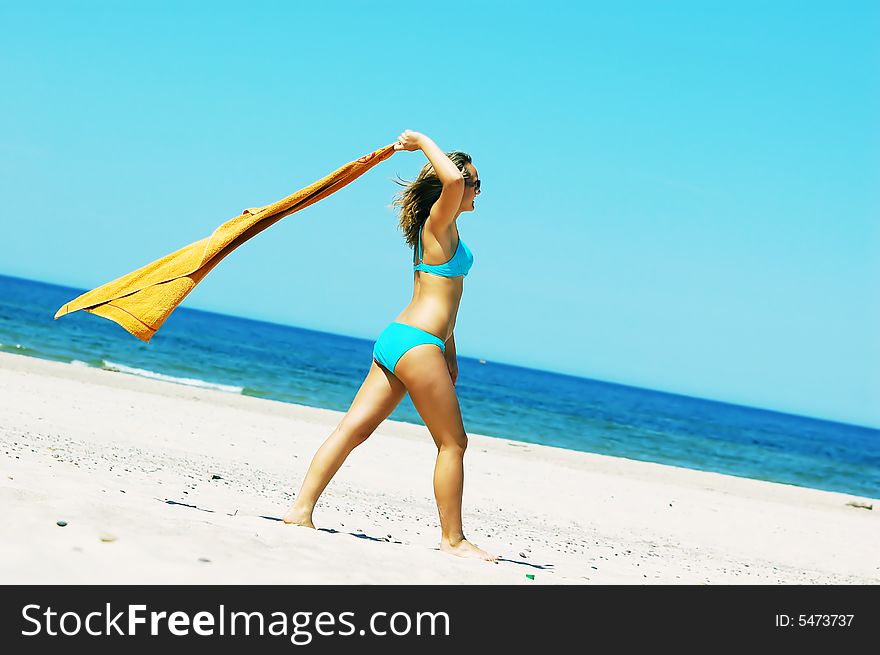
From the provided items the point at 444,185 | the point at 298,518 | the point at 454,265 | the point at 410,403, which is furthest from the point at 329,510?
the point at 410,403

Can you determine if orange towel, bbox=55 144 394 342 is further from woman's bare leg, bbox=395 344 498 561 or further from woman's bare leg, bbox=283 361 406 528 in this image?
woman's bare leg, bbox=395 344 498 561

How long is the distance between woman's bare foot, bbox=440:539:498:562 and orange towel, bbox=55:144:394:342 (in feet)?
6.83

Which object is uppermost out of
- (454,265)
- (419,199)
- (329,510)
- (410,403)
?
(419,199)

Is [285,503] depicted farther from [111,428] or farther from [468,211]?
[111,428]

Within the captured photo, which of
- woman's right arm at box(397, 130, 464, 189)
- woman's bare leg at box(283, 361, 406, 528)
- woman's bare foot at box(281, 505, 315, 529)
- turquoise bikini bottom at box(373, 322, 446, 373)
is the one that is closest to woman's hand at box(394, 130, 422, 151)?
woman's right arm at box(397, 130, 464, 189)

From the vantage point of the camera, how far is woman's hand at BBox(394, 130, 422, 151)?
5.18 meters

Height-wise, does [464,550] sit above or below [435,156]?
below

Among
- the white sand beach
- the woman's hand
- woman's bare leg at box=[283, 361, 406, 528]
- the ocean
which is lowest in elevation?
the ocean

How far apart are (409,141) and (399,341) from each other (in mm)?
1189

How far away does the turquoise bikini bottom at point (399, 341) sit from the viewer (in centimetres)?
506

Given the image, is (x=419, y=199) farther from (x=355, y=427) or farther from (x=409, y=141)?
(x=355, y=427)

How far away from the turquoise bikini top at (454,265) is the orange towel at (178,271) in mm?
782

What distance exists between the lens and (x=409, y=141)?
5.23 meters

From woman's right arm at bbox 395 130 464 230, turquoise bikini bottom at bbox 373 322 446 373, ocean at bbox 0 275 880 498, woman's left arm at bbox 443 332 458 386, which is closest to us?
woman's right arm at bbox 395 130 464 230
